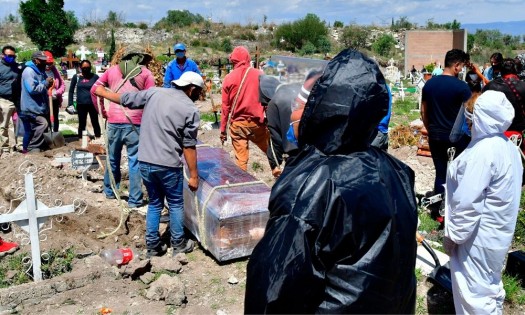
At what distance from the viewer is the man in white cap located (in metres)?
4.65

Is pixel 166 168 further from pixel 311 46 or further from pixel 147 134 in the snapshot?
pixel 311 46

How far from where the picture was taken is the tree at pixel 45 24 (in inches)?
1309

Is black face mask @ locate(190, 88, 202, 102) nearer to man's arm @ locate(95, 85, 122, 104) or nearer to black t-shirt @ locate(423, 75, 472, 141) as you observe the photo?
man's arm @ locate(95, 85, 122, 104)

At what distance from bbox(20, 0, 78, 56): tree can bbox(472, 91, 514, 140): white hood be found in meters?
34.1

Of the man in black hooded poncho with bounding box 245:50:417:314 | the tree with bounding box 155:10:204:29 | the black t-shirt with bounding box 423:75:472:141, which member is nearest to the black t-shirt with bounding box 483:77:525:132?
the black t-shirt with bounding box 423:75:472:141

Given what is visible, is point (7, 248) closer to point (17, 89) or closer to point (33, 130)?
point (33, 130)

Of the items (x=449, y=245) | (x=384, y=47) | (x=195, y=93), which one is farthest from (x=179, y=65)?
(x=384, y=47)

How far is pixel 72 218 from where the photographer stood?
588cm

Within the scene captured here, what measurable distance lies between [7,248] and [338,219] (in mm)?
4256

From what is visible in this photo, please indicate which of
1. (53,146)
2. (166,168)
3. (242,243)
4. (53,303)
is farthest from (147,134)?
(53,146)

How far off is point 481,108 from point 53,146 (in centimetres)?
753

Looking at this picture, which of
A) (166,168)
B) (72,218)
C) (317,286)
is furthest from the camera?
(72,218)

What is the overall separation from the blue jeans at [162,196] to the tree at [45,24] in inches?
1249

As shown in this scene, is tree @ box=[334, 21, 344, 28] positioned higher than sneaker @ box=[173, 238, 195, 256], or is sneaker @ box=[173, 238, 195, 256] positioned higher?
tree @ box=[334, 21, 344, 28]
